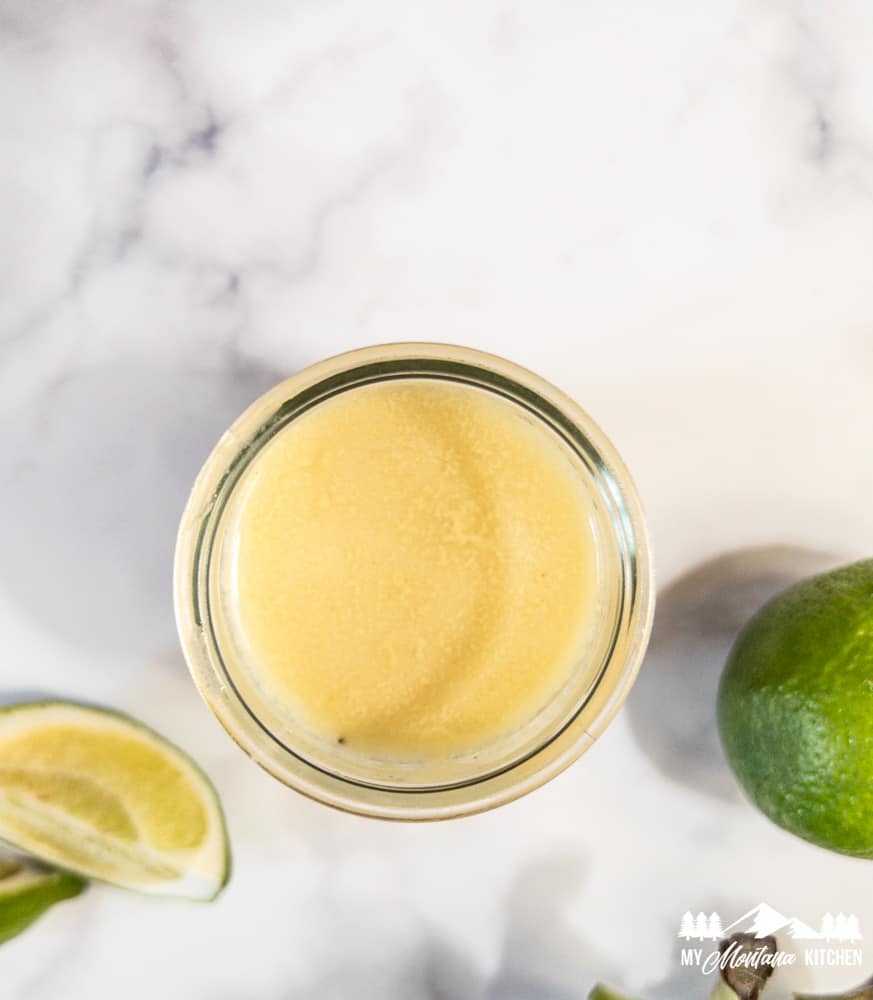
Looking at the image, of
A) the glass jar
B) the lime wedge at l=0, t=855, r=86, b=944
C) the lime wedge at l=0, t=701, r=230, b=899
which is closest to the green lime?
the glass jar

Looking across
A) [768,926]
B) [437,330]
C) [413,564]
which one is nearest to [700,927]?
[768,926]

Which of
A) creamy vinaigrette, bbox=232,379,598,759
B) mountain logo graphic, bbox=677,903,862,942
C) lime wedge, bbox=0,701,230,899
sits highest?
creamy vinaigrette, bbox=232,379,598,759

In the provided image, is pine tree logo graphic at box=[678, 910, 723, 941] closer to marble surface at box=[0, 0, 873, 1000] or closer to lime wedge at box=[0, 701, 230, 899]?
marble surface at box=[0, 0, 873, 1000]

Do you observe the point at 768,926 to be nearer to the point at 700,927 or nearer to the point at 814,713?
the point at 700,927

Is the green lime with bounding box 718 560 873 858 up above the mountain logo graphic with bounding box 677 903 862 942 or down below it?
above

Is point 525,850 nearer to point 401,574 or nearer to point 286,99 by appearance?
point 401,574

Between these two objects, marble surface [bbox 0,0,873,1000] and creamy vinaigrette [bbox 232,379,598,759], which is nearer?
creamy vinaigrette [bbox 232,379,598,759]

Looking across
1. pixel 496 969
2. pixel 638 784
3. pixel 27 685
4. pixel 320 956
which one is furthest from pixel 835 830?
pixel 27 685
